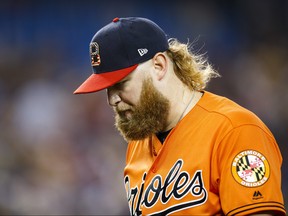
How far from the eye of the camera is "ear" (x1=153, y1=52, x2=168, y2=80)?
6.75 ft

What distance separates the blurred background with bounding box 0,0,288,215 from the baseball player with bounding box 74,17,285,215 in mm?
2420

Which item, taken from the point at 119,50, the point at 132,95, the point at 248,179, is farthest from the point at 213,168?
the point at 119,50

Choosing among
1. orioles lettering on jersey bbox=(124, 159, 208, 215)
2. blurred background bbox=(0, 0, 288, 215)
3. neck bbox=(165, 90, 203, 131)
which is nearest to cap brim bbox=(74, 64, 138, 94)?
neck bbox=(165, 90, 203, 131)

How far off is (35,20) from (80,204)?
72.1 inches

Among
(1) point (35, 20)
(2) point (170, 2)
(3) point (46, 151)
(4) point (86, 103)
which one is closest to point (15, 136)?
(3) point (46, 151)

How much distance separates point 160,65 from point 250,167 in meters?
0.54

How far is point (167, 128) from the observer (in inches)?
83.4

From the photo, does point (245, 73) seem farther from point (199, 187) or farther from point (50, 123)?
point (199, 187)

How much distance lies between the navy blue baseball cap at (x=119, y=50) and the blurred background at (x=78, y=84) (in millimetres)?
2450

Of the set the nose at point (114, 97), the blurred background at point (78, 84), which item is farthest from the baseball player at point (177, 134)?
the blurred background at point (78, 84)

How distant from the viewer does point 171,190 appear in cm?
192

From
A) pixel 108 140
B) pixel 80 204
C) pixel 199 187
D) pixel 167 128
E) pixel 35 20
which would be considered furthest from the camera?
pixel 35 20

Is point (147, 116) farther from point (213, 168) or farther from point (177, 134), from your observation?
point (213, 168)

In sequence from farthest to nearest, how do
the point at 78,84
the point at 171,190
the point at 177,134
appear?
1. the point at 78,84
2. the point at 177,134
3. the point at 171,190
